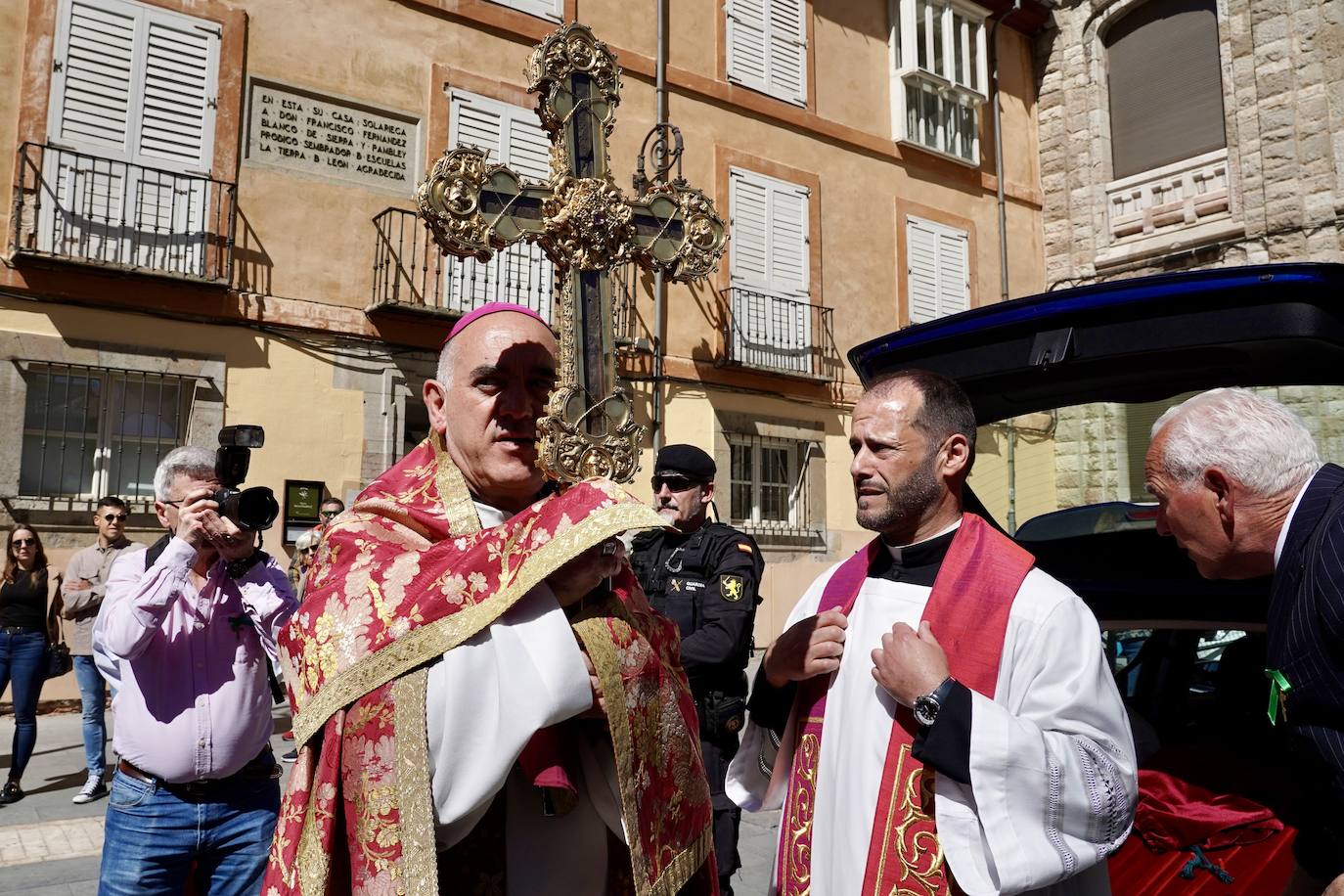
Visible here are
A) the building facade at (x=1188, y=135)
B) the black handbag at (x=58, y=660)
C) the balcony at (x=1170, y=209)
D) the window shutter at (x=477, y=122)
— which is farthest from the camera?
the balcony at (x=1170, y=209)

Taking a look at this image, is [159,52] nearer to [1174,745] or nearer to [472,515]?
[472,515]

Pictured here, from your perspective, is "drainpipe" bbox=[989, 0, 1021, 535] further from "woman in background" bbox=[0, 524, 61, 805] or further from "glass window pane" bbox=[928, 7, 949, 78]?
"woman in background" bbox=[0, 524, 61, 805]

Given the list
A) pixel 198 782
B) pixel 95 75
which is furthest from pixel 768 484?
pixel 198 782

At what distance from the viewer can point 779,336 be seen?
14016mm

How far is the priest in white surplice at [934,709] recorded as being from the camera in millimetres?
1859

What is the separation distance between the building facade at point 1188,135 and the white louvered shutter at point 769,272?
5.01 metres

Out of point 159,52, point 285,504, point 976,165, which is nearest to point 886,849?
point 285,504

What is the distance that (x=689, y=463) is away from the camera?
437cm

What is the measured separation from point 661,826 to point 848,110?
14676 millimetres

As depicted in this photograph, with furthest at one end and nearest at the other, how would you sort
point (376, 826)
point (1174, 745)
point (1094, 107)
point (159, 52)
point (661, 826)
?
point (1094, 107) → point (159, 52) → point (1174, 745) → point (661, 826) → point (376, 826)

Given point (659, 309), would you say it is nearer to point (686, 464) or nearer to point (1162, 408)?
point (686, 464)

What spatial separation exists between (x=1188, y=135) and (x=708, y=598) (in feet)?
46.2

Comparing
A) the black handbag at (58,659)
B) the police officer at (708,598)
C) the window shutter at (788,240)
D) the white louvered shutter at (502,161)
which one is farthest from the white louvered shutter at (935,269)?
the black handbag at (58,659)

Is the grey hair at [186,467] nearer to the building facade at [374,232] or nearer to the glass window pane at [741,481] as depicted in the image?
the building facade at [374,232]
